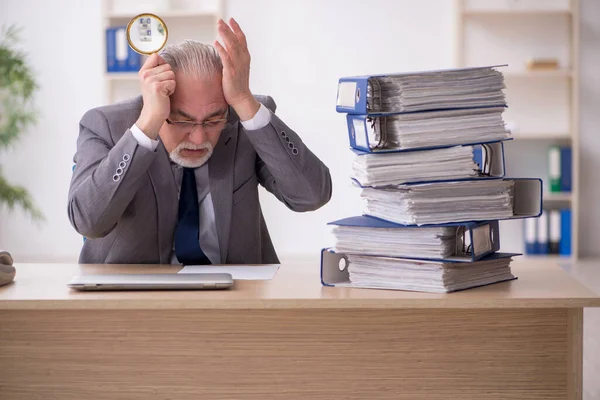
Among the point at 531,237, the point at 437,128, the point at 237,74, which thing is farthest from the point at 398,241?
the point at 531,237

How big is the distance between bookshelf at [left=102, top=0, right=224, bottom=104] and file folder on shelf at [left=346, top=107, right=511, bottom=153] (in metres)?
4.58

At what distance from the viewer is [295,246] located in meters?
6.49

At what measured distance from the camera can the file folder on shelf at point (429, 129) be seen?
173 cm

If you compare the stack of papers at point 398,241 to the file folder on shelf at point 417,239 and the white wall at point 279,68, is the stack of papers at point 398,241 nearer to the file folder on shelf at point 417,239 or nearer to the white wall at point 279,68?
the file folder on shelf at point 417,239

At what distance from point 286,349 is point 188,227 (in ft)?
2.23

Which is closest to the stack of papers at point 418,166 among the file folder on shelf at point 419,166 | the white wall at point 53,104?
the file folder on shelf at point 419,166

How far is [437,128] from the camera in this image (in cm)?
175

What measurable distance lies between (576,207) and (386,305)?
4.73 m

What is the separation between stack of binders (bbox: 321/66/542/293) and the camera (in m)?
1.73

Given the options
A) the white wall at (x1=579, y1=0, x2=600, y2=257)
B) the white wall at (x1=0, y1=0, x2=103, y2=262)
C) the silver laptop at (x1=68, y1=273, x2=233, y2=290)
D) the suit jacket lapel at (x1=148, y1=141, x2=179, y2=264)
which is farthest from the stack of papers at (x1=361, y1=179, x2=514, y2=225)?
the white wall at (x1=0, y1=0, x2=103, y2=262)

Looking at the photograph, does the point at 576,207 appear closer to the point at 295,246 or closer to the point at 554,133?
the point at 554,133

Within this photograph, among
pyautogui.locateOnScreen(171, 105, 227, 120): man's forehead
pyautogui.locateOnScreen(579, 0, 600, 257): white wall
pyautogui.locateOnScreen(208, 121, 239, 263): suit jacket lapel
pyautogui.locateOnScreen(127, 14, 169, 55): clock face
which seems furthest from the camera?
pyautogui.locateOnScreen(579, 0, 600, 257): white wall

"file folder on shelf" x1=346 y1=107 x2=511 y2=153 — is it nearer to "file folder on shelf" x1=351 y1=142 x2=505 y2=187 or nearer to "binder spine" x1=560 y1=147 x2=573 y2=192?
"file folder on shelf" x1=351 y1=142 x2=505 y2=187

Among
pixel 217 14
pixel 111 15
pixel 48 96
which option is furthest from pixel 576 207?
pixel 48 96
